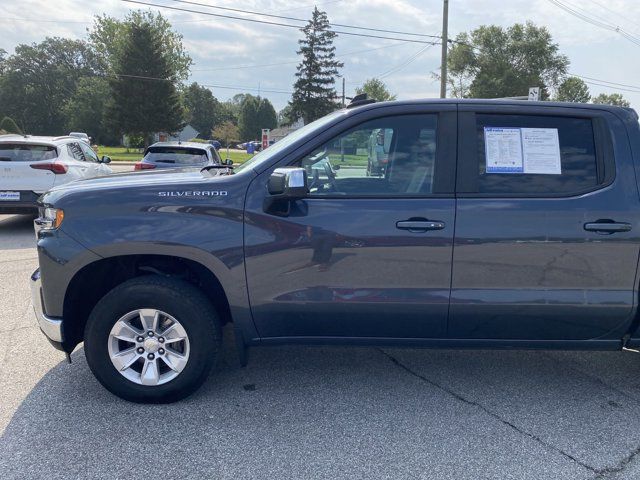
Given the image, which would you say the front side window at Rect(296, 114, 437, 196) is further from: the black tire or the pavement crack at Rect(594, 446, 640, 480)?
the pavement crack at Rect(594, 446, 640, 480)

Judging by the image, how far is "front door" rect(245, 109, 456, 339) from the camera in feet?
10.0

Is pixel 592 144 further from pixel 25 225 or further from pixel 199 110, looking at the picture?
pixel 199 110

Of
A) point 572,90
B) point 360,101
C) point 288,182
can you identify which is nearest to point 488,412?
point 288,182

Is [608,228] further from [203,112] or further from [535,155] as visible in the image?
[203,112]

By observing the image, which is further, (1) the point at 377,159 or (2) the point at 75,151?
(2) the point at 75,151

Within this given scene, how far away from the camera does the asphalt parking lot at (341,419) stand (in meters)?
2.68

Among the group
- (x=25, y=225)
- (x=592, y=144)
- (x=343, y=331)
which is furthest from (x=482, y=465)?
(x=25, y=225)

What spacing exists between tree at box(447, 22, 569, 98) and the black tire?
54.5 m

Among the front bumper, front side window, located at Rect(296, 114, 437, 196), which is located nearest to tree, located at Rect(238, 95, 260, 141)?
the front bumper

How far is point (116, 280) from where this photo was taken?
3457mm

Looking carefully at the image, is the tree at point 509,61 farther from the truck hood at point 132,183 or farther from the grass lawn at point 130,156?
the truck hood at point 132,183

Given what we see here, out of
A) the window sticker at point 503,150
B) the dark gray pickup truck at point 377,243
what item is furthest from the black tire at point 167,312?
the window sticker at point 503,150

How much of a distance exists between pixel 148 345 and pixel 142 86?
46806 millimetres

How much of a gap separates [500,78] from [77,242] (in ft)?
186
